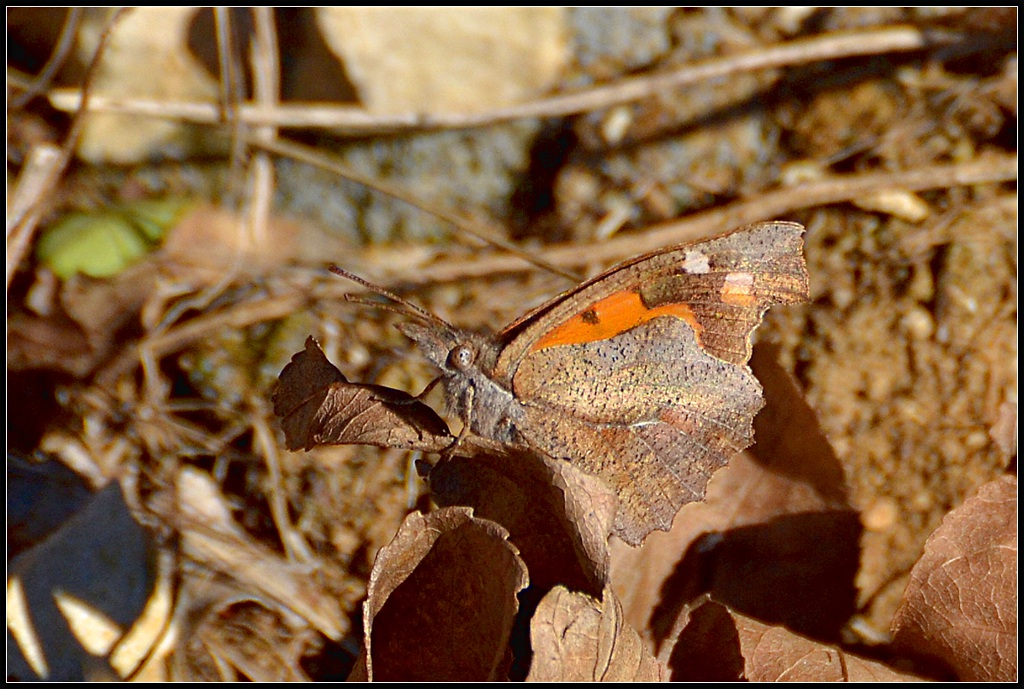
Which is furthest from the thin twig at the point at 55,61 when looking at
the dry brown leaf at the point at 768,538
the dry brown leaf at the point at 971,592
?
the dry brown leaf at the point at 971,592

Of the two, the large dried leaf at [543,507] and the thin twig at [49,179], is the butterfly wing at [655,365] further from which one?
the thin twig at [49,179]

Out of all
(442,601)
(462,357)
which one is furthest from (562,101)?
(442,601)

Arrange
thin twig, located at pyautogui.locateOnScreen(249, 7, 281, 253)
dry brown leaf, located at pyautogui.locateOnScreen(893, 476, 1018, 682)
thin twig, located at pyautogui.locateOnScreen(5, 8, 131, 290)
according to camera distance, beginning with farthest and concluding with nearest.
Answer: thin twig, located at pyautogui.locateOnScreen(249, 7, 281, 253) < thin twig, located at pyautogui.locateOnScreen(5, 8, 131, 290) < dry brown leaf, located at pyautogui.locateOnScreen(893, 476, 1018, 682)

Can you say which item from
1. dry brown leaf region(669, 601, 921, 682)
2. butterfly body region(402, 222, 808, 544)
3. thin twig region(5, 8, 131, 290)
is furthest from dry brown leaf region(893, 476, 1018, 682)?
thin twig region(5, 8, 131, 290)

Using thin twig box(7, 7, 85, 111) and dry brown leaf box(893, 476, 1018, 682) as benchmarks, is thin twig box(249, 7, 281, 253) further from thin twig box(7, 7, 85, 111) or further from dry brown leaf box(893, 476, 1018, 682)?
dry brown leaf box(893, 476, 1018, 682)

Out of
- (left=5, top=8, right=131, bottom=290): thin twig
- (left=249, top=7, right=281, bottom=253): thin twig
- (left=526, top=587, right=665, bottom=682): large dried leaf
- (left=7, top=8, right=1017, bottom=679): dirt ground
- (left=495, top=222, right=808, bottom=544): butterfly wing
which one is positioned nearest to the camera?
(left=526, top=587, right=665, bottom=682): large dried leaf

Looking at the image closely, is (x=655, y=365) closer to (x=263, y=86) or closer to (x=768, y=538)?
(x=768, y=538)

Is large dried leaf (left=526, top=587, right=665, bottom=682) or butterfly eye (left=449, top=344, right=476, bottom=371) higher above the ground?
butterfly eye (left=449, top=344, right=476, bottom=371)

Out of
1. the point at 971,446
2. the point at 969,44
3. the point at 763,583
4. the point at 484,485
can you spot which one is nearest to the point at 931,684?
the point at 763,583
